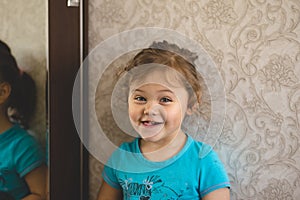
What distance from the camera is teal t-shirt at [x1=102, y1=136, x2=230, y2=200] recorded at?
4.24 feet

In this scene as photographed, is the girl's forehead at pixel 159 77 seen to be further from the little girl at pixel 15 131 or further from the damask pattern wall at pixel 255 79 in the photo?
the little girl at pixel 15 131

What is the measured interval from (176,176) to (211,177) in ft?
0.34

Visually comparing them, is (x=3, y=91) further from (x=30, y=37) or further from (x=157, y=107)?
(x=157, y=107)

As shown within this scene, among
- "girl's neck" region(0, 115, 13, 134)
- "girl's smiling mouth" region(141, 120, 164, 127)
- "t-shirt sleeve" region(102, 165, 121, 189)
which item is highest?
"girl's smiling mouth" region(141, 120, 164, 127)

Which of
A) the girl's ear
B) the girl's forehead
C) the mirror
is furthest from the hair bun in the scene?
the girl's ear

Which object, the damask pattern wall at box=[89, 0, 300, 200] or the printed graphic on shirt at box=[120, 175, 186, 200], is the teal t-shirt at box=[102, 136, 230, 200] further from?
the damask pattern wall at box=[89, 0, 300, 200]

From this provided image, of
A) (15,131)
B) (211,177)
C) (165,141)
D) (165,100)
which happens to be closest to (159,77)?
(165,100)

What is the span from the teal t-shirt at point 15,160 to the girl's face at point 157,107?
347 millimetres

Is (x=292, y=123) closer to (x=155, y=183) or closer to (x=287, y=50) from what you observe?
(x=287, y=50)

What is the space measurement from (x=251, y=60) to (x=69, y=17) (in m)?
0.60

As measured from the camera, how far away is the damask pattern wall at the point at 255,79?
1.39 meters

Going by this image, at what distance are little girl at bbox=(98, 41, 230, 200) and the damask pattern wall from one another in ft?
0.41

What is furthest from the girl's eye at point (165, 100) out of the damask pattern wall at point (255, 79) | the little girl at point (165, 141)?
the damask pattern wall at point (255, 79)

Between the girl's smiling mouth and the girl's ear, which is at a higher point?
the girl's ear
